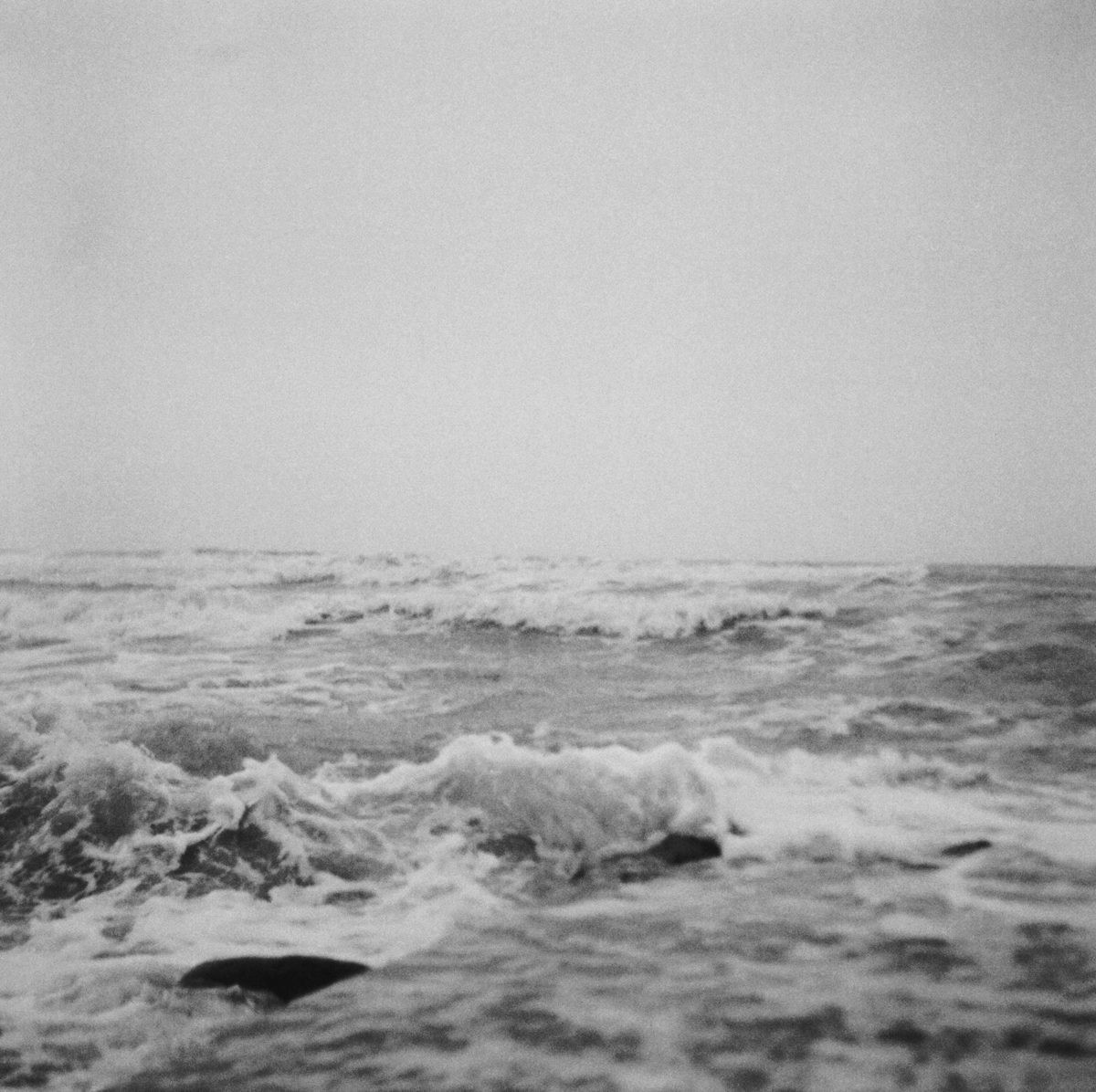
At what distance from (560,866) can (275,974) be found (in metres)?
1.23

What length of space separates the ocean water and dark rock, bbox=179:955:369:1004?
2.4 inches

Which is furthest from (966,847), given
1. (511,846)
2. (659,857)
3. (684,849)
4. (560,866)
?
(511,846)

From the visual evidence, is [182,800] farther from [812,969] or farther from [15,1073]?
[812,969]

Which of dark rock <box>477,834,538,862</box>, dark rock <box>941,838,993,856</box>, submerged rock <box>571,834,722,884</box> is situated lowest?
dark rock <box>477,834,538,862</box>

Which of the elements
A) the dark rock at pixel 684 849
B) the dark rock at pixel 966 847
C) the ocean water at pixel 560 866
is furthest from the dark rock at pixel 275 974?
the dark rock at pixel 966 847

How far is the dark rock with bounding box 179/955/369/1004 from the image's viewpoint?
2094 millimetres

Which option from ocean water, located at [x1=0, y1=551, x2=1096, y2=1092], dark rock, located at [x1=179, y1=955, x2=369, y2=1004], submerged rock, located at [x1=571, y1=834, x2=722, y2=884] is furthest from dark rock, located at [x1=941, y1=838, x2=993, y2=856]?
dark rock, located at [x1=179, y1=955, x2=369, y2=1004]

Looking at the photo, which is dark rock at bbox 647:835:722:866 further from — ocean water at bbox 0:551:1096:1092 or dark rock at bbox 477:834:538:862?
dark rock at bbox 477:834:538:862

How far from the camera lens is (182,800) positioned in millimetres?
3588

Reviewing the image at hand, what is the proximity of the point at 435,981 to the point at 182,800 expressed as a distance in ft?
6.83

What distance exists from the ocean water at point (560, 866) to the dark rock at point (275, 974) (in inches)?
2.4

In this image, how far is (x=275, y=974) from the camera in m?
2.14

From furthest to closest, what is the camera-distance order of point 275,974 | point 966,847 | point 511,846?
point 511,846 < point 966,847 < point 275,974

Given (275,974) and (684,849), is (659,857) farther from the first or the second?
(275,974)
